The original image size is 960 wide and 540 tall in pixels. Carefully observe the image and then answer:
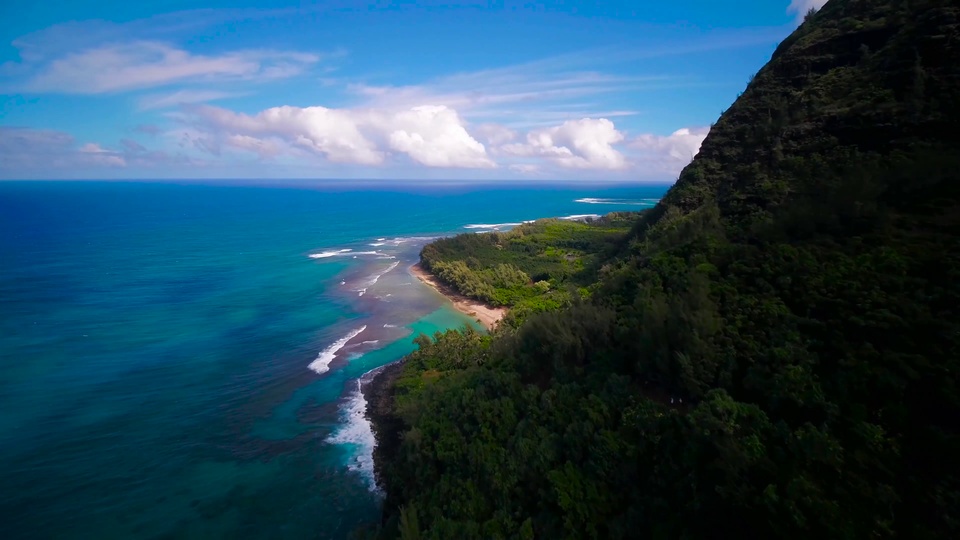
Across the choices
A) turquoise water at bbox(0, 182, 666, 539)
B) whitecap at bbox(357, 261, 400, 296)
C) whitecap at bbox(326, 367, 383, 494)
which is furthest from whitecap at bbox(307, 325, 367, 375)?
whitecap at bbox(357, 261, 400, 296)

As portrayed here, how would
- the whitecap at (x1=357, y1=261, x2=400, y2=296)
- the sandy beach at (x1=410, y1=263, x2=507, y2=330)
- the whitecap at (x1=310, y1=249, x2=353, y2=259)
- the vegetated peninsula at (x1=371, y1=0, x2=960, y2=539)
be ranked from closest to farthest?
the vegetated peninsula at (x1=371, y1=0, x2=960, y2=539) → the sandy beach at (x1=410, y1=263, x2=507, y2=330) → the whitecap at (x1=357, y1=261, x2=400, y2=296) → the whitecap at (x1=310, y1=249, x2=353, y2=259)

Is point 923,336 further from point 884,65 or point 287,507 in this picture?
point 287,507

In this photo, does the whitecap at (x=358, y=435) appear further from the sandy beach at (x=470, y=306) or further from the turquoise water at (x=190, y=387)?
the sandy beach at (x=470, y=306)

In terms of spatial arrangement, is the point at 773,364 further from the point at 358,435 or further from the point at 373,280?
the point at 373,280

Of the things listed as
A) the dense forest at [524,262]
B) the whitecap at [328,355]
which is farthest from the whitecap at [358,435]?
the dense forest at [524,262]

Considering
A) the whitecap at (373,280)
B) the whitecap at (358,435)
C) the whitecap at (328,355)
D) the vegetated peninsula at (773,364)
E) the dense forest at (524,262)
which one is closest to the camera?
the vegetated peninsula at (773,364)

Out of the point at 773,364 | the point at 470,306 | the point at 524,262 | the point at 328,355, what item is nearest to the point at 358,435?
the point at 328,355

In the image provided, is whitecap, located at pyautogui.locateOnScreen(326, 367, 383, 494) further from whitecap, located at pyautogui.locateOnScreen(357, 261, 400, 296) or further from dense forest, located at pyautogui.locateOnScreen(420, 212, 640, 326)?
whitecap, located at pyautogui.locateOnScreen(357, 261, 400, 296)
